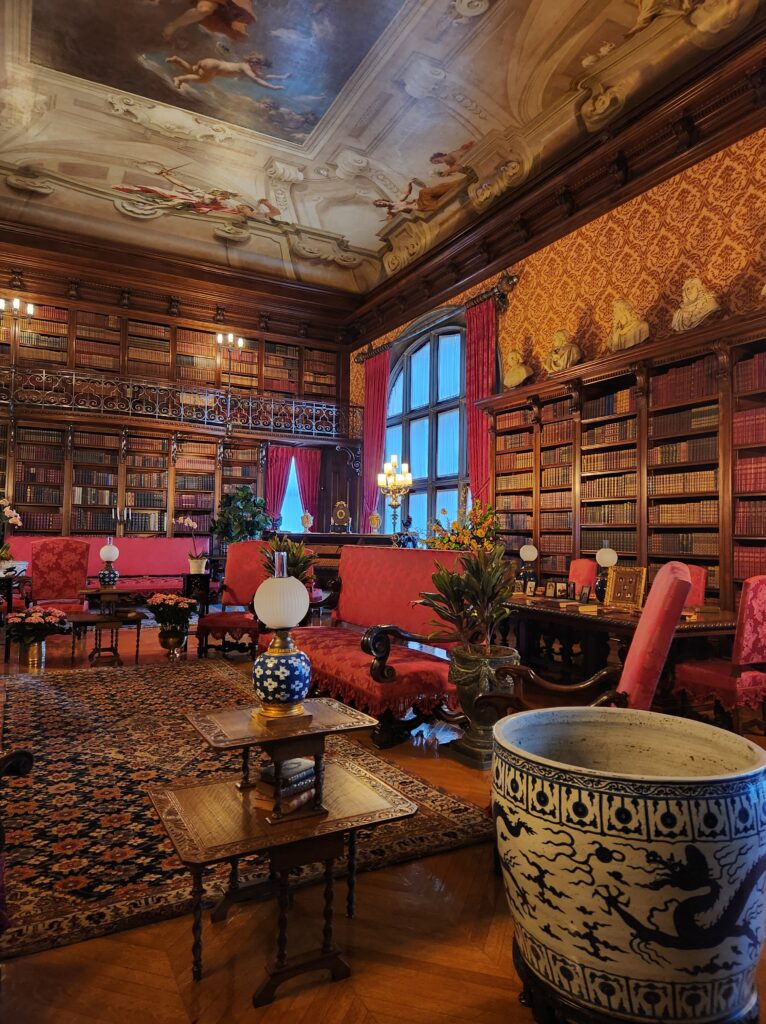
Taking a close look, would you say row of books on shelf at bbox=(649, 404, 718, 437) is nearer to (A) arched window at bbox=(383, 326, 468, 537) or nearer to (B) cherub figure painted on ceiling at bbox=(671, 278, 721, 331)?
(B) cherub figure painted on ceiling at bbox=(671, 278, 721, 331)

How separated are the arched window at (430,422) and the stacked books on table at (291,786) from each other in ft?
25.0

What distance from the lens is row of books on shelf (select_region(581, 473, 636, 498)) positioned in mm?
5820

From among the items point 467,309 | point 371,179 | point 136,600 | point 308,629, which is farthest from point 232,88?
point 308,629

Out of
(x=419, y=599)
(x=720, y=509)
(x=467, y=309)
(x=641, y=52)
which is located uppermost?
(x=641, y=52)

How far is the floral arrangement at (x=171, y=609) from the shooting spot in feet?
19.4

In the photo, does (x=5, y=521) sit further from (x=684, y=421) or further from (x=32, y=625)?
(x=684, y=421)

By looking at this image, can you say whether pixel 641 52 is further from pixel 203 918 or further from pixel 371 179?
pixel 203 918

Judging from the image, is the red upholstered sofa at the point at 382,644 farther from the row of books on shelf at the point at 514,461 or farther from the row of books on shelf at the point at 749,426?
the row of books on shelf at the point at 514,461

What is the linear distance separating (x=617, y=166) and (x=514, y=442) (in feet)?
9.60

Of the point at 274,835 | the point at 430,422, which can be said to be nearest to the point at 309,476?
the point at 430,422

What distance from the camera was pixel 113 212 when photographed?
10000 millimetres

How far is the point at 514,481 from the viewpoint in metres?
7.33

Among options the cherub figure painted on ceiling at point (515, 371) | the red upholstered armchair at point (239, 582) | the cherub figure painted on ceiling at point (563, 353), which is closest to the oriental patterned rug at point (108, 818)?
the red upholstered armchair at point (239, 582)

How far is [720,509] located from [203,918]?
4.52m
